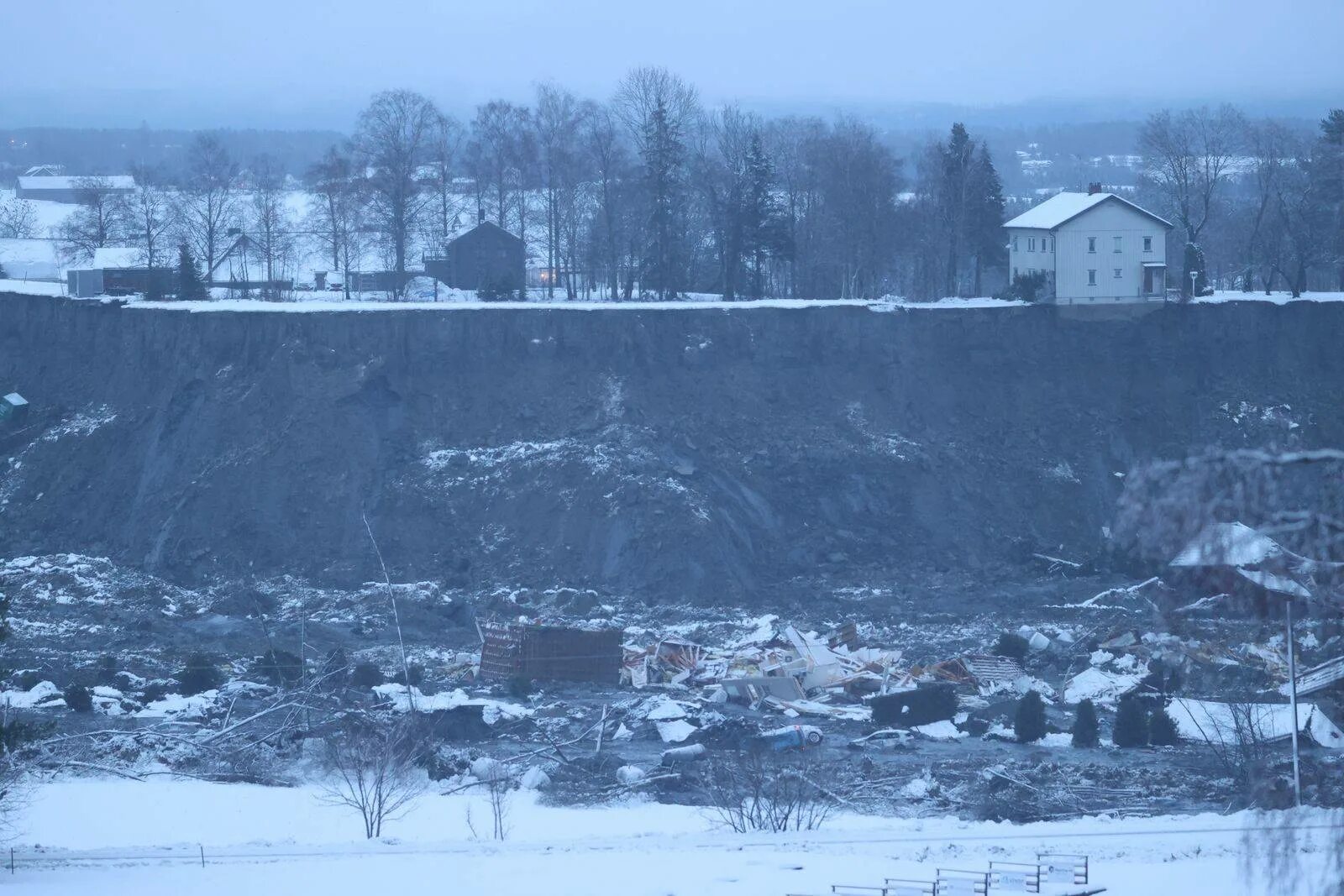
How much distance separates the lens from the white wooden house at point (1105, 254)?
34250mm

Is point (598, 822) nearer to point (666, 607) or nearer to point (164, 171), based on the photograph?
point (666, 607)

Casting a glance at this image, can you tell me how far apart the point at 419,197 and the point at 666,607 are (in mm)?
21185

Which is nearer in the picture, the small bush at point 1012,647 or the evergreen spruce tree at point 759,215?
the small bush at point 1012,647

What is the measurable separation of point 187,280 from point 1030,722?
24.0m

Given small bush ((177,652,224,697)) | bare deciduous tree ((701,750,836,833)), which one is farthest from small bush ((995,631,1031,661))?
small bush ((177,652,224,697))

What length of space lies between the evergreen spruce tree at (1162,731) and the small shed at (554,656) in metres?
7.99

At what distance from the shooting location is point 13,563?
27953mm

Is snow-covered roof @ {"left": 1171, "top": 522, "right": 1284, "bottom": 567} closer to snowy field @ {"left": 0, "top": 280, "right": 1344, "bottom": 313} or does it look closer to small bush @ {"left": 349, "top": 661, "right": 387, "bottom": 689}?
small bush @ {"left": 349, "top": 661, "right": 387, "bottom": 689}

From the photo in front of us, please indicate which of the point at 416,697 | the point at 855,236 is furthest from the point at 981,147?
the point at 416,697

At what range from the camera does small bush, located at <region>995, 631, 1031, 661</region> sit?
75.6 ft

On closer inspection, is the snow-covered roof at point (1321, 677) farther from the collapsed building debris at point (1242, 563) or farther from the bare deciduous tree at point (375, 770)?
the bare deciduous tree at point (375, 770)

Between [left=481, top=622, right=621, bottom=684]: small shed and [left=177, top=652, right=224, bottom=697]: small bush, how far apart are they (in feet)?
13.2

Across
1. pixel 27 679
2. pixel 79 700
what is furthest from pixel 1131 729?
pixel 27 679

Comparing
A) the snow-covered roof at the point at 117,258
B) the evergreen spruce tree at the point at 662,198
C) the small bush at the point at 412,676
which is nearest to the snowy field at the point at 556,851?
the small bush at the point at 412,676
